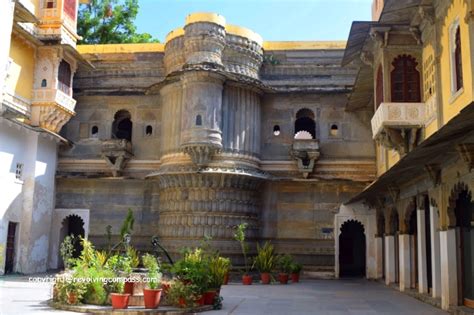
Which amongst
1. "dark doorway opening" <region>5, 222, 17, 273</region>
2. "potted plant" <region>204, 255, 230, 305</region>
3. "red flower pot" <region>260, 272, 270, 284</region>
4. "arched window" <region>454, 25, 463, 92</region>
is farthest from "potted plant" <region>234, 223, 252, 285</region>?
"arched window" <region>454, 25, 463, 92</region>

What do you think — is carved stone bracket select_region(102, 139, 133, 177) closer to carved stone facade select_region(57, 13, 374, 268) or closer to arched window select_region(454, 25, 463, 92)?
carved stone facade select_region(57, 13, 374, 268)

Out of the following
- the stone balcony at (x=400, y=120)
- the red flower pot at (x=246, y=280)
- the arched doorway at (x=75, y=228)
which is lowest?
the red flower pot at (x=246, y=280)

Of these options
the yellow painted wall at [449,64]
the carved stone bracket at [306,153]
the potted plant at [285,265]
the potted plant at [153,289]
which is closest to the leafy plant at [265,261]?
the potted plant at [285,265]

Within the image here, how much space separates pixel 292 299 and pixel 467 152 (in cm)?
614

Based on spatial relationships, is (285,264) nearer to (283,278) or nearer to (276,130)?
(283,278)

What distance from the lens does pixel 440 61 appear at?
40.7ft

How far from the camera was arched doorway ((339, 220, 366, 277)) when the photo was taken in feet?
81.6

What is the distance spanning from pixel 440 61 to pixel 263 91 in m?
10.4

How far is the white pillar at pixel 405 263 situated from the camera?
16.0 metres

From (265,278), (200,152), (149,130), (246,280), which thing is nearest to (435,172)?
(265,278)

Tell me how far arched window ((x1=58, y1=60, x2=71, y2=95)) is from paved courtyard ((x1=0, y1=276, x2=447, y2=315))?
25.1 ft

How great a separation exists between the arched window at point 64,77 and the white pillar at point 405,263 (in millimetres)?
14146

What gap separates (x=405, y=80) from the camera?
14344mm

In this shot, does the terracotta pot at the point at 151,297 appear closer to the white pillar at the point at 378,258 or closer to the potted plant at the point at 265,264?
the potted plant at the point at 265,264
